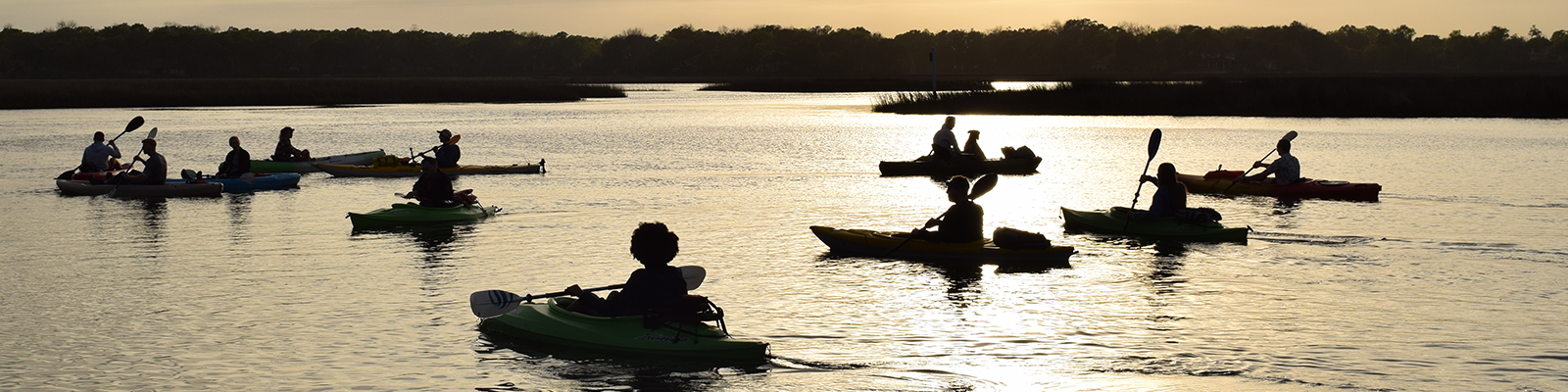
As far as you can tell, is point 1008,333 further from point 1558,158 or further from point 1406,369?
point 1558,158

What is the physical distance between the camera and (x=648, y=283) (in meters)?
10.5

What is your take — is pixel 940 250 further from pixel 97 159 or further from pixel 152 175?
pixel 97 159

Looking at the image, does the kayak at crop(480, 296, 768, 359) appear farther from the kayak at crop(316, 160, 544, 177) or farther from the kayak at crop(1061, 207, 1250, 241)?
the kayak at crop(316, 160, 544, 177)

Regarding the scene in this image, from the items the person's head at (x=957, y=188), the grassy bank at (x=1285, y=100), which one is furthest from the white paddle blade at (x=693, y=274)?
the grassy bank at (x=1285, y=100)

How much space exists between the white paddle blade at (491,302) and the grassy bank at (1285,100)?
171ft

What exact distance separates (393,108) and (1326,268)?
7264cm

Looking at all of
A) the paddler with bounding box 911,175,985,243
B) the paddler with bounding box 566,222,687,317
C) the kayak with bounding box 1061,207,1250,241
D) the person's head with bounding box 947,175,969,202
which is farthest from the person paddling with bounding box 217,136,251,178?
the paddler with bounding box 566,222,687,317

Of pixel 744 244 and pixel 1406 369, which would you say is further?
pixel 744 244

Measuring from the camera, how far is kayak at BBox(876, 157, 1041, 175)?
30469 mm

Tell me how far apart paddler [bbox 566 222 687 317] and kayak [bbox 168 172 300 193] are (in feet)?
56.1

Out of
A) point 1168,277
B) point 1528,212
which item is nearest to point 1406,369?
point 1168,277

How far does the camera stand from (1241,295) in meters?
13.9

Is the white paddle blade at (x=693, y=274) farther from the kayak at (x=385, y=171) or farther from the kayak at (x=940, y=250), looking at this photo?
the kayak at (x=385, y=171)

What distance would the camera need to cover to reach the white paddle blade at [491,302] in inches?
463
